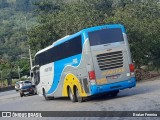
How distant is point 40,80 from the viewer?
30234 millimetres

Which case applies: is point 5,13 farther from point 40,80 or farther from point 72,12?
point 40,80

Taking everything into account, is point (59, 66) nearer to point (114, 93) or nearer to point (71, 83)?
point (71, 83)

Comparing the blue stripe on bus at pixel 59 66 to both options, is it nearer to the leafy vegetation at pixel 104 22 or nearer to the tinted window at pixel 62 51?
the tinted window at pixel 62 51

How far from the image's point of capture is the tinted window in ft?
68.4

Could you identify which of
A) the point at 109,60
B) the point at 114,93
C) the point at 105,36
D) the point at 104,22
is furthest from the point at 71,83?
the point at 104,22

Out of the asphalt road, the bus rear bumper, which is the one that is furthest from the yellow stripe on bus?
the bus rear bumper

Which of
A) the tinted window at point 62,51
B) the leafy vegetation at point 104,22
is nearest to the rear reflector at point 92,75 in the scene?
the tinted window at point 62,51

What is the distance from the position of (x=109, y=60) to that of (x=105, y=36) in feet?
4.17

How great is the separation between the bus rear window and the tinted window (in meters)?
0.80

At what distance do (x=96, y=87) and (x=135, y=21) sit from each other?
61.0 feet

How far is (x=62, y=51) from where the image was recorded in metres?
23.2

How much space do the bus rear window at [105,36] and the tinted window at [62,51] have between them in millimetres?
800

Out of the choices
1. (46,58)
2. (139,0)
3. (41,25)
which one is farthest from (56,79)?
(139,0)

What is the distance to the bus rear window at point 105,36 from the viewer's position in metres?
20.1
